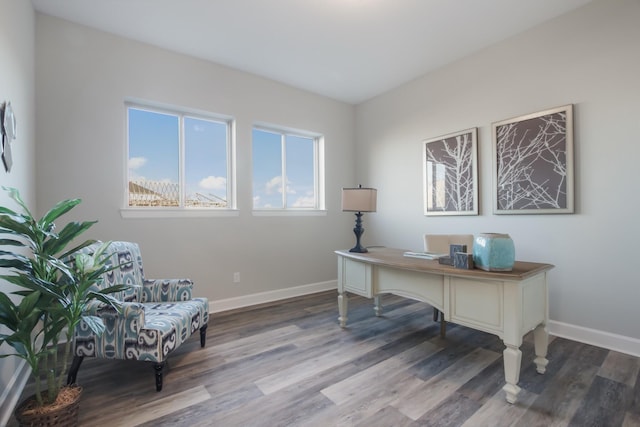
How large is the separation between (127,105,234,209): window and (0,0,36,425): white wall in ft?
2.52

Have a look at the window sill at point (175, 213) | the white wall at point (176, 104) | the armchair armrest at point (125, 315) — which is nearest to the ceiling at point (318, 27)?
the white wall at point (176, 104)

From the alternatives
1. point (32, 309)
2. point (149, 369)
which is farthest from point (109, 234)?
point (32, 309)

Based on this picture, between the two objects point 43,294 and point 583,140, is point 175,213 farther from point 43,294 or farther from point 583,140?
point 583,140

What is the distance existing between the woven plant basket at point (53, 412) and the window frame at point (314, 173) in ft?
8.02

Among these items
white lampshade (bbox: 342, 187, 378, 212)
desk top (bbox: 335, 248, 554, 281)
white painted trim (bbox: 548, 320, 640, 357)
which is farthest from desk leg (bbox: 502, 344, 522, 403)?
white lampshade (bbox: 342, 187, 378, 212)

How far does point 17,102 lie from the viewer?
1986 mm

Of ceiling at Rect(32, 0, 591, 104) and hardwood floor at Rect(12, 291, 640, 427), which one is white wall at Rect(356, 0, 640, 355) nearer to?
ceiling at Rect(32, 0, 591, 104)

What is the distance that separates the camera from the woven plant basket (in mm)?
1283

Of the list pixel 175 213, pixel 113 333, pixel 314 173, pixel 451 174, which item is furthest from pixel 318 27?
pixel 113 333

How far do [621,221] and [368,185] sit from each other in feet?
9.16

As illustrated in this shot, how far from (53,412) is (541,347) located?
2.80 metres

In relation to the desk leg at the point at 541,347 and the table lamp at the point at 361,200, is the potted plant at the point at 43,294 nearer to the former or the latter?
the table lamp at the point at 361,200

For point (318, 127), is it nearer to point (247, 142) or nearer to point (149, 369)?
point (247, 142)

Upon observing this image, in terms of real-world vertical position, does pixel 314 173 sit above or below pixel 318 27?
below
